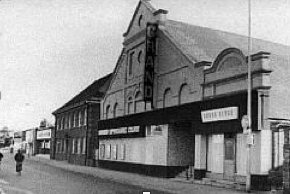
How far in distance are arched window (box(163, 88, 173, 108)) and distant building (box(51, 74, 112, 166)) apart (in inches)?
587

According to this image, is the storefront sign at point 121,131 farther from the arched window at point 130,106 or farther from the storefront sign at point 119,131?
the arched window at point 130,106

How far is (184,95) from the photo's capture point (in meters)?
27.4

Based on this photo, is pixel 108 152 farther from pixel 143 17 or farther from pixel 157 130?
pixel 143 17

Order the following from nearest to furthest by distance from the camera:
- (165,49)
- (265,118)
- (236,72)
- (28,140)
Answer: (265,118) < (236,72) < (165,49) < (28,140)

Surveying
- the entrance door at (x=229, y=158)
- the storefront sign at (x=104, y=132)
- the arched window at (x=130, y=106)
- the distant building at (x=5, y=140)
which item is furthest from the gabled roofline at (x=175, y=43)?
the distant building at (x=5, y=140)

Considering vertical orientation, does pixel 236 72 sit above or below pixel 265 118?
above

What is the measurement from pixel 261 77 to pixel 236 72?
1961 millimetres

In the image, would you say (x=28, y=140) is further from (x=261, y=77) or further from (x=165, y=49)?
(x=261, y=77)

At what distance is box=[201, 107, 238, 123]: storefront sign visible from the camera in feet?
72.0

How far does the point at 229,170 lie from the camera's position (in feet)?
74.6

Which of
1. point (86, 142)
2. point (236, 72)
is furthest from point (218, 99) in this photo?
point (86, 142)

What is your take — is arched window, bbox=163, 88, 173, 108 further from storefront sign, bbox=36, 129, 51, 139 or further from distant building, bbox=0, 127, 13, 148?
distant building, bbox=0, 127, 13, 148

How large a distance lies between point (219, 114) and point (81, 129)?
1027 inches

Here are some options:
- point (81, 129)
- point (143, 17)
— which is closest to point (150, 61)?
point (143, 17)
